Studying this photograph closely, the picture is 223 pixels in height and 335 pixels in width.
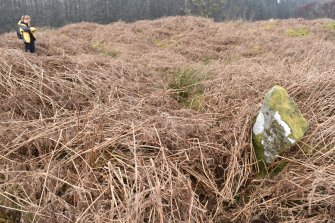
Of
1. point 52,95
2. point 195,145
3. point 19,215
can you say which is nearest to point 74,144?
point 19,215

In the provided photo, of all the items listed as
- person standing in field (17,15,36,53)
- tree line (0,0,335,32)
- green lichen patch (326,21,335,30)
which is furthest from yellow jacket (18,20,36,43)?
tree line (0,0,335,32)

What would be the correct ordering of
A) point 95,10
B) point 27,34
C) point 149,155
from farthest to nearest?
point 95,10
point 27,34
point 149,155

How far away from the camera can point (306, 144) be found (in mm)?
2318

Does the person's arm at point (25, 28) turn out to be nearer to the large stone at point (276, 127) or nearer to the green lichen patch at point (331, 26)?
the large stone at point (276, 127)

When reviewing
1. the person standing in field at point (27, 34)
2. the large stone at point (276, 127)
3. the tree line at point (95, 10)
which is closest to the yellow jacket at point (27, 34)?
the person standing in field at point (27, 34)

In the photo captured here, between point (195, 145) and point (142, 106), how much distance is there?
34.4 inches

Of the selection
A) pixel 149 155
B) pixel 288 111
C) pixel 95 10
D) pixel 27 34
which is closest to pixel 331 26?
pixel 27 34

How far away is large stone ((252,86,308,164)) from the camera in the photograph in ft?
7.43

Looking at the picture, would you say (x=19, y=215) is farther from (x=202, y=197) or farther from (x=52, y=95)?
(x=52, y=95)

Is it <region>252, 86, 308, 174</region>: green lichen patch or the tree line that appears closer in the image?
<region>252, 86, 308, 174</region>: green lichen patch

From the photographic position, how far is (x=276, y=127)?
227cm

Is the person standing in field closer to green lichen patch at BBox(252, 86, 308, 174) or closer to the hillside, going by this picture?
Result: the hillside

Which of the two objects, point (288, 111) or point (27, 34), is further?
point (27, 34)

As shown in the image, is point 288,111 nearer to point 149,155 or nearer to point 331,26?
point 149,155
